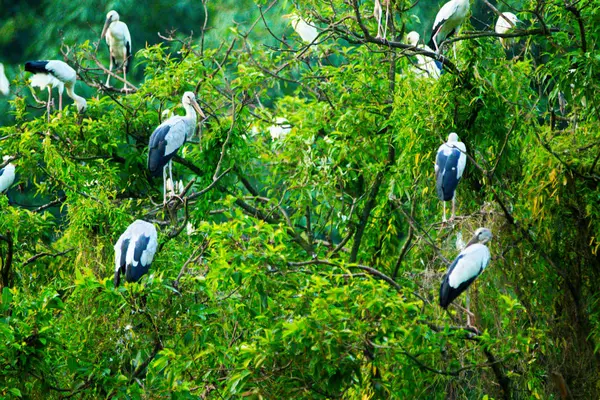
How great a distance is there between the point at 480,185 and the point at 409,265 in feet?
3.25

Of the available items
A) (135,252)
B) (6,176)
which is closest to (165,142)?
(135,252)

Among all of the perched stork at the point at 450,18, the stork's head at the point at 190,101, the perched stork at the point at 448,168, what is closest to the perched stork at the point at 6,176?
the stork's head at the point at 190,101

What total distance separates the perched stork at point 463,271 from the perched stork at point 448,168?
0.49 m

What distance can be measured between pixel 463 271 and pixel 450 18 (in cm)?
231

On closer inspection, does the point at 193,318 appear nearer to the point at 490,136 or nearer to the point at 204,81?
the point at 490,136

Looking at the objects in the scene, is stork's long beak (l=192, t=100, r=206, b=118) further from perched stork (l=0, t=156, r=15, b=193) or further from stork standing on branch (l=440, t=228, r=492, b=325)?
perched stork (l=0, t=156, r=15, b=193)

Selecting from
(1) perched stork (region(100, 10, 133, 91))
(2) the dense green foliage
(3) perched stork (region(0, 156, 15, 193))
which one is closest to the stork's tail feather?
(3) perched stork (region(0, 156, 15, 193))

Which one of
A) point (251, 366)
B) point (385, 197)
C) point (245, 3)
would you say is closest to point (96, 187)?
point (385, 197)

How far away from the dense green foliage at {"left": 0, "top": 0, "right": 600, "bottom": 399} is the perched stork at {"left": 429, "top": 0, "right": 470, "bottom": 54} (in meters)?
0.30

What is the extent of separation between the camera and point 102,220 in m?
6.16

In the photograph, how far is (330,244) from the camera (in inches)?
295

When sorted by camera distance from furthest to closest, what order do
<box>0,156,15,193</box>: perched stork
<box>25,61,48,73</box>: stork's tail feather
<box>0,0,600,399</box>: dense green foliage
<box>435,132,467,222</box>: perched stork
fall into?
<box>0,156,15,193</box>: perched stork, <box>25,61,48,73</box>: stork's tail feather, <box>435,132,467,222</box>: perched stork, <box>0,0,600,399</box>: dense green foliage

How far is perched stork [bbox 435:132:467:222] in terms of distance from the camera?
5516mm

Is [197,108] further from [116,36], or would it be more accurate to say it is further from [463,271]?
[116,36]
